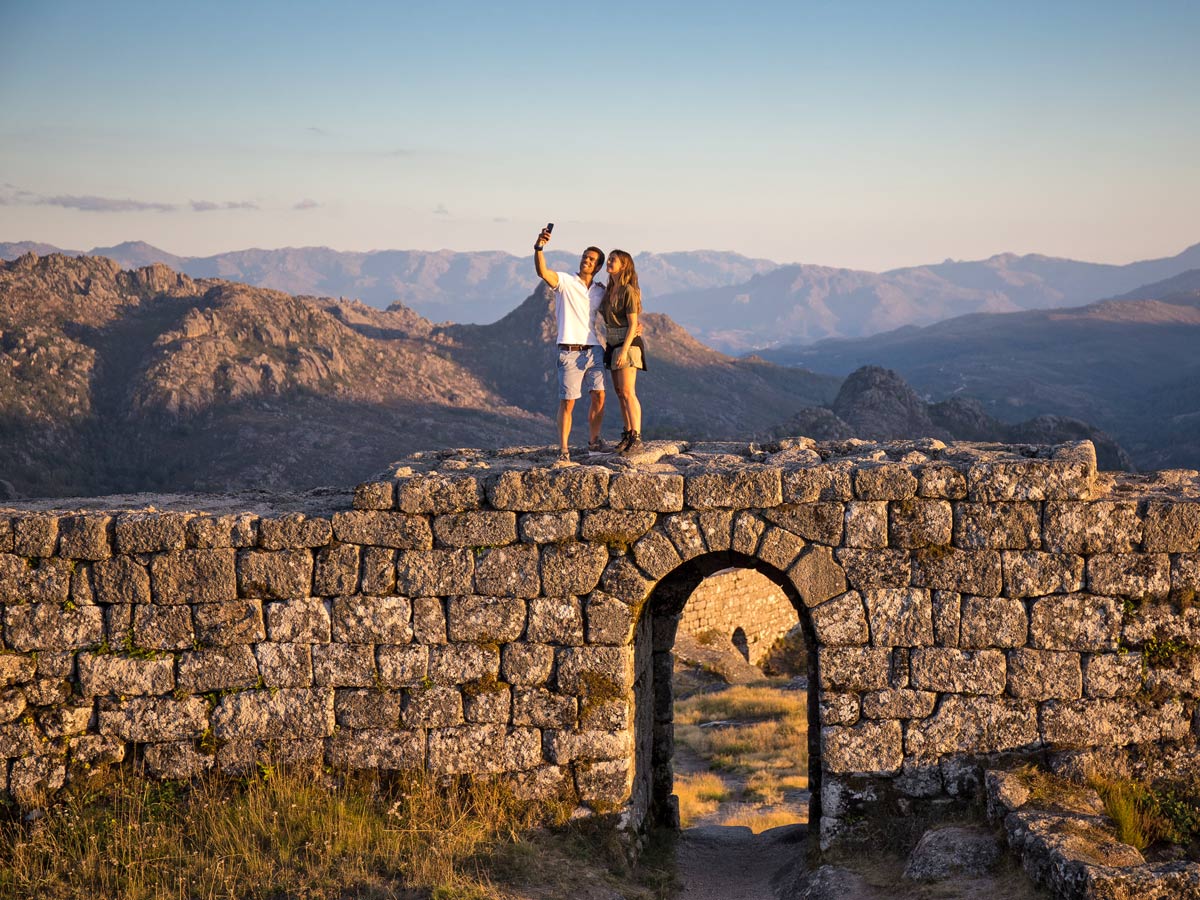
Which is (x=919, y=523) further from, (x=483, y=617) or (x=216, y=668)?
(x=216, y=668)

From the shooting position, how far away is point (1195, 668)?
301 inches

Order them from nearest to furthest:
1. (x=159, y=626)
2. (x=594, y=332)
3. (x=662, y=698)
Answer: (x=159, y=626) → (x=594, y=332) → (x=662, y=698)

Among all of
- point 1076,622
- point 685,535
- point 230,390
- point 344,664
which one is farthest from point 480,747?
point 230,390

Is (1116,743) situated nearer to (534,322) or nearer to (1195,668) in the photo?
(1195,668)

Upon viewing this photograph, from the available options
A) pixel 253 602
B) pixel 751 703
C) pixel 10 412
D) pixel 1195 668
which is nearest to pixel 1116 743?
pixel 1195 668

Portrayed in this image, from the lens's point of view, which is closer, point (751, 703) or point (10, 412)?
point (751, 703)

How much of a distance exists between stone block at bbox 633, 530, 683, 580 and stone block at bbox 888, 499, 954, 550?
167cm

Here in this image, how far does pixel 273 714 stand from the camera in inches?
313

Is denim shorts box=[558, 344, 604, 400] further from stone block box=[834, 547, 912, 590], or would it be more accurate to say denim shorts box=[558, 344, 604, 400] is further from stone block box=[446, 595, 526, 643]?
stone block box=[834, 547, 912, 590]

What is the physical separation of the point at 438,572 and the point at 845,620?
125 inches

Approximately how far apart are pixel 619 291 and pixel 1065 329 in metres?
174

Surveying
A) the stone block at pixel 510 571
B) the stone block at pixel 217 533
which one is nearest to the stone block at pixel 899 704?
the stone block at pixel 510 571

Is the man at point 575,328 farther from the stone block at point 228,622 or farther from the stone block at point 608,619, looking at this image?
the stone block at point 228,622

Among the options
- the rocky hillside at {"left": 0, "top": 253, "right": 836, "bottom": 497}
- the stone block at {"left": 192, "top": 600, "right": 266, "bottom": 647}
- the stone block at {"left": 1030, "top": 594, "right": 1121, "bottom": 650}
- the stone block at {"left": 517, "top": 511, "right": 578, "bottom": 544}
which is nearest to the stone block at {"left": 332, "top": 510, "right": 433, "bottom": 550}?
the stone block at {"left": 517, "top": 511, "right": 578, "bottom": 544}
